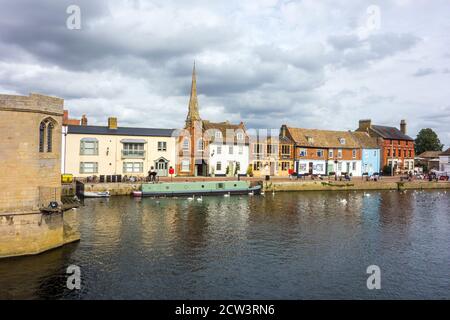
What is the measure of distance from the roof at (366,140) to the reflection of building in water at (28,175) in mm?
69476

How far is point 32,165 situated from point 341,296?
17.5 meters

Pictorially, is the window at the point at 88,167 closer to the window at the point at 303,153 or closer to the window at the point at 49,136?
the window at the point at 49,136

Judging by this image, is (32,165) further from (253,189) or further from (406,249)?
(253,189)

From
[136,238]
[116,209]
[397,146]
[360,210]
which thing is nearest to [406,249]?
[360,210]

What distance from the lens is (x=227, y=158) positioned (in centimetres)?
6412

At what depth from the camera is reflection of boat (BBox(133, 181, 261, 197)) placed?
155ft

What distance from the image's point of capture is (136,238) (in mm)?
25625

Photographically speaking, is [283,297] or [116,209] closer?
[283,297]

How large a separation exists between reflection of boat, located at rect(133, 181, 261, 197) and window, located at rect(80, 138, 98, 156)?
446 inches

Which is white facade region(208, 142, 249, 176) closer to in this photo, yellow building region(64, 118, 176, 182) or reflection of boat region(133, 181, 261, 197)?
yellow building region(64, 118, 176, 182)

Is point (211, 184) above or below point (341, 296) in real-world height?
above

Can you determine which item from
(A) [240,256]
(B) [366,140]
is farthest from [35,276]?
(B) [366,140]

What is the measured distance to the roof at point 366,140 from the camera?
78.9 m

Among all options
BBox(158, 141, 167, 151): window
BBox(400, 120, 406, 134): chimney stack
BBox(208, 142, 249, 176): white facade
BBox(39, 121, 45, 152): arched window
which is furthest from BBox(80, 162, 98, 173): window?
BBox(400, 120, 406, 134): chimney stack
